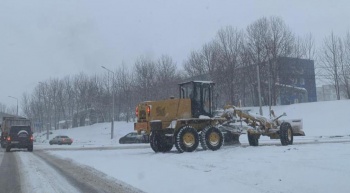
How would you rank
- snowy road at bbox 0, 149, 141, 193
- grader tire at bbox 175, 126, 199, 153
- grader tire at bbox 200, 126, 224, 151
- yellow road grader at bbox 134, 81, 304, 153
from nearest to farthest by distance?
snowy road at bbox 0, 149, 141, 193, grader tire at bbox 175, 126, 199, 153, grader tire at bbox 200, 126, 224, 151, yellow road grader at bbox 134, 81, 304, 153

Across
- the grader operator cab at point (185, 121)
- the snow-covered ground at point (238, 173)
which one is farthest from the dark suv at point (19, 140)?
the snow-covered ground at point (238, 173)

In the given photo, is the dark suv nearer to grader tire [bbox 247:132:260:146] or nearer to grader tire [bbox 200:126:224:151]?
grader tire [bbox 200:126:224:151]

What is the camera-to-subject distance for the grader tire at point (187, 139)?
58.5 feet

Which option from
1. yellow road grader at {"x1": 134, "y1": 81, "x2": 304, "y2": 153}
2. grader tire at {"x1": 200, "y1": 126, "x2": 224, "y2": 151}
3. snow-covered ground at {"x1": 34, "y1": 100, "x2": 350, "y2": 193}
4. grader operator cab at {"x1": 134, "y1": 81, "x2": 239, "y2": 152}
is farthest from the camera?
yellow road grader at {"x1": 134, "y1": 81, "x2": 304, "y2": 153}

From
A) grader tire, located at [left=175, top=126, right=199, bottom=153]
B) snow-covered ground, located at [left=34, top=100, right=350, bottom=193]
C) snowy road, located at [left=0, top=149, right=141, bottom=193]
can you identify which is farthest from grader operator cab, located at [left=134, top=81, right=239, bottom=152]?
snowy road, located at [left=0, top=149, right=141, bottom=193]

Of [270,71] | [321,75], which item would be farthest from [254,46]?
[321,75]

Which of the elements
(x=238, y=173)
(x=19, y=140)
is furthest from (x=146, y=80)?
(x=238, y=173)

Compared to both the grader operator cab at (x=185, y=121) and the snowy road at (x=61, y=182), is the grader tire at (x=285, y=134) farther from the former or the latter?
the snowy road at (x=61, y=182)

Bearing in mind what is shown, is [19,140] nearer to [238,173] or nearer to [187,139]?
[187,139]

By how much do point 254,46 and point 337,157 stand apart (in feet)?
151

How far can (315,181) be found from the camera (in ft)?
28.4

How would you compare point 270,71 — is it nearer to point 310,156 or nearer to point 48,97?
point 310,156

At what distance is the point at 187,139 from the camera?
18188 millimetres

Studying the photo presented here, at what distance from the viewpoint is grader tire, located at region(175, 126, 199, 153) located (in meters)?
17.8
